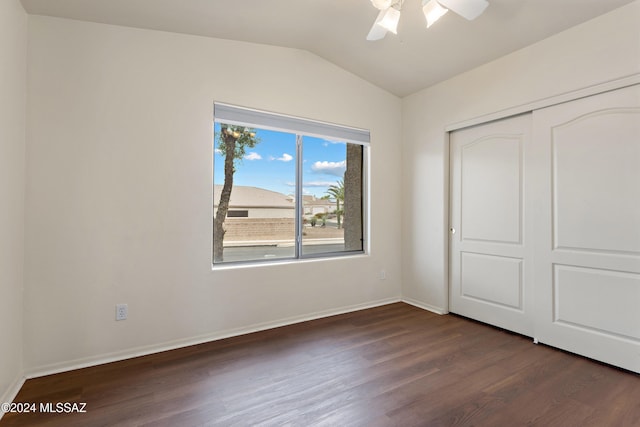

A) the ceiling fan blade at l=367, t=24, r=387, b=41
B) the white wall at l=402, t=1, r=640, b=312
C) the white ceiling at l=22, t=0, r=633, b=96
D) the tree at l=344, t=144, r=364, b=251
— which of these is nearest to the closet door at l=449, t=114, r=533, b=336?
the white wall at l=402, t=1, r=640, b=312

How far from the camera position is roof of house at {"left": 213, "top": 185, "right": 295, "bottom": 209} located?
3.00 m

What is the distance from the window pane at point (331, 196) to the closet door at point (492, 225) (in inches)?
43.2

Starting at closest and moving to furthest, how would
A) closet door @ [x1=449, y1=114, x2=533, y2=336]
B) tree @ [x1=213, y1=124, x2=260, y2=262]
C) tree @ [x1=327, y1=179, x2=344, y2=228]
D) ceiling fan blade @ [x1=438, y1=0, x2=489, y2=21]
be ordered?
ceiling fan blade @ [x1=438, y1=0, x2=489, y2=21] < closet door @ [x1=449, y1=114, x2=533, y2=336] < tree @ [x1=213, y1=124, x2=260, y2=262] < tree @ [x1=327, y1=179, x2=344, y2=228]

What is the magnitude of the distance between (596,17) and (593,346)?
7.99 ft

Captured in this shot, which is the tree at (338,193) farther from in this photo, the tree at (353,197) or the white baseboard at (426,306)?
the white baseboard at (426,306)

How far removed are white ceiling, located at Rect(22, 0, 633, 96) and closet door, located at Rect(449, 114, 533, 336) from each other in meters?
0.72

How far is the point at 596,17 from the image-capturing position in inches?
88.8

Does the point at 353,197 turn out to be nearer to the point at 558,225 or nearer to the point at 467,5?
the point at 558,225

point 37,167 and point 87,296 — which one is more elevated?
point 37,167

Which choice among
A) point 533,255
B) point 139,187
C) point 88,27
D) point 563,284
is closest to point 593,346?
point 563,284

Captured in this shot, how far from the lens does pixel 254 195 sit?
10.2 feet

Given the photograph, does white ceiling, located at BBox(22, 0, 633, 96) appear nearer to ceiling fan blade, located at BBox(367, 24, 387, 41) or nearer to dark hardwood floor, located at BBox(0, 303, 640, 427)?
ceiling fan blade, located at BBox(367, 24, 387, 41)

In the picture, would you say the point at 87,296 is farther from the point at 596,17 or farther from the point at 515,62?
the point at 596,17

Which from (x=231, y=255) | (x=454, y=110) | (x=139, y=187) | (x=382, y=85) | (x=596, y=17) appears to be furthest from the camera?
(x=382, y=85)
